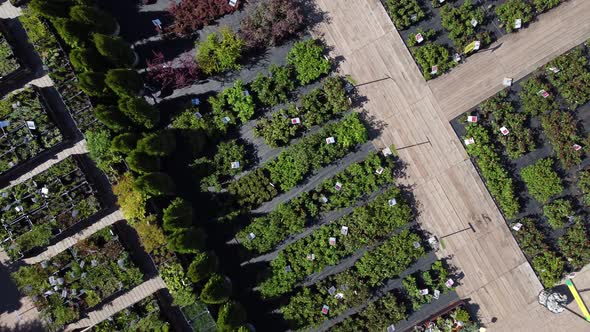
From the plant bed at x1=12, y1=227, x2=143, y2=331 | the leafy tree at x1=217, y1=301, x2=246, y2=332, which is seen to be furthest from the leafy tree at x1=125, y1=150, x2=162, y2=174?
the leafy tree at x1=217, y1=301, x2=246, y2=332

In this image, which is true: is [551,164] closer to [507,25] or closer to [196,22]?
[507,25]

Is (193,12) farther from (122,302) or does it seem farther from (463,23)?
(122,302)

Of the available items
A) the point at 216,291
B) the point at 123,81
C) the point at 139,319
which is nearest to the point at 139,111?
the point at 123,81

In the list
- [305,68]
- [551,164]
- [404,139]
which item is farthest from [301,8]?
[551,164]

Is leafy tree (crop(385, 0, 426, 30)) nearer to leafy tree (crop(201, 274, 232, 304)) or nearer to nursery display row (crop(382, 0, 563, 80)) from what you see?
nursery display row (crop(382, 0, 563, 80))

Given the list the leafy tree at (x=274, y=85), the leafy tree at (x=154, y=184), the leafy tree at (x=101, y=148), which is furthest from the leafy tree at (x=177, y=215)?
the leafy tree at (x=274, y=85)

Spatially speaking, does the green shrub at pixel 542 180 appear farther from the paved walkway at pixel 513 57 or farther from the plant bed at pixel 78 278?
the plant bed at pixel 78 278
